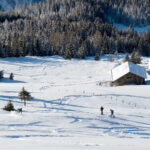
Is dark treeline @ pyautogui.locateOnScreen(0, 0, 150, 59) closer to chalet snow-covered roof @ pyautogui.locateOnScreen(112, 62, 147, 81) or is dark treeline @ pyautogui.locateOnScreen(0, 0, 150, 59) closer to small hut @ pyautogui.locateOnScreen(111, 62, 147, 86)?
chalet snow-covered roof @ pyautogui.locateOnScreen(112, 62, 147, 81)

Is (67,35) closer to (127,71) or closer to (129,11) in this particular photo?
(127,71)

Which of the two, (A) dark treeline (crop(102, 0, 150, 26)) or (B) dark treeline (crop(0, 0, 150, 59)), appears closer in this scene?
(B) dark treeline (crop(0, 0, 150, 59))

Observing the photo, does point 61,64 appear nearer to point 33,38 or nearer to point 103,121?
point 33,38

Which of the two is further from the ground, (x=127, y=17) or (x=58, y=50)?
(x=127, y=17)

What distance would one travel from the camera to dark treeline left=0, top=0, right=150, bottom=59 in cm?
7944

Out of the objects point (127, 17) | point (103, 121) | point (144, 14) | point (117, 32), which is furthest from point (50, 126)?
point (144, 14)

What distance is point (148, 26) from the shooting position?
17850 cm

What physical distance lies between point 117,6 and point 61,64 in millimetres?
141837

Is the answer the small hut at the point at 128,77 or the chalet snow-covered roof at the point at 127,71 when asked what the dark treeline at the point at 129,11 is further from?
the small hut at the point at 128,77

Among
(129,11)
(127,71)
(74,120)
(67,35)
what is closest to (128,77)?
(127,71)

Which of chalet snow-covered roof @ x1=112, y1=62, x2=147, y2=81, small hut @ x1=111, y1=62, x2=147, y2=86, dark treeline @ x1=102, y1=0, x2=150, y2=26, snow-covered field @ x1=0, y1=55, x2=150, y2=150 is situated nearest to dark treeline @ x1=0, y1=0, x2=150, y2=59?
dark treeline @ x1=102, y1=0, x2=150, y2=26

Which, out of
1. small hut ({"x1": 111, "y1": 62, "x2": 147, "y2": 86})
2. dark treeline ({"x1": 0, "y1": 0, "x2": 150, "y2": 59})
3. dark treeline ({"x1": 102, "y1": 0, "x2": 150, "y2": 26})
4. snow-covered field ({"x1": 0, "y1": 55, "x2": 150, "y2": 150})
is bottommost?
snow-covered field ({"x1": 0, "y1": 55, "x2": 150, "y2": 150})

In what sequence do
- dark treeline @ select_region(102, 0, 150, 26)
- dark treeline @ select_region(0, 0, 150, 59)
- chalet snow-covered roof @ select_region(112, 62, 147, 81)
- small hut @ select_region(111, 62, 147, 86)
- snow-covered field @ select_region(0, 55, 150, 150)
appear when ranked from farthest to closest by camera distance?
dark treeline @ select_region(102, 0, 150, 26), dark treeline @ select_region(0, 0, 150, 59), chalet snow-covered roof @ select_region(112, 62, 147, 81), small hut @ select_region(111, 62, 147, 86), snow-covered field @ select_region(0, 55, 150, 150)

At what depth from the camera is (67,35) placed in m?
94.2
